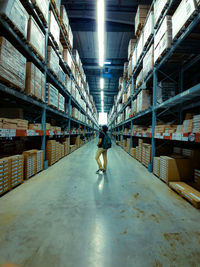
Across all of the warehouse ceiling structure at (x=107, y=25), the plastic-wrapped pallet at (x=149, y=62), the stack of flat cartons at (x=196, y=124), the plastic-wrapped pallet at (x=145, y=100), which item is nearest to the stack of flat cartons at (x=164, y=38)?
the plastic-wrapped pallet at (x=149, y=62)

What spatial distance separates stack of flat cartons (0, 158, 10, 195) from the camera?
8.37 feet

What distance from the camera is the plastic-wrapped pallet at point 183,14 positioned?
2.71 meters

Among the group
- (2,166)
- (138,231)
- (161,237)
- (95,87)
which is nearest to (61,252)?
(138,231)

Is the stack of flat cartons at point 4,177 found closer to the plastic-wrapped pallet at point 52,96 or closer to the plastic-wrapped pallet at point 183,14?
the plastic-wrapped pallet at point 52,96

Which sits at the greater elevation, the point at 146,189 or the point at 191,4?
the point at 191,4

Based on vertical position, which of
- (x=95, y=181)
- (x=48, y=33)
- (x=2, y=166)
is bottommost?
(x=95, y=181)

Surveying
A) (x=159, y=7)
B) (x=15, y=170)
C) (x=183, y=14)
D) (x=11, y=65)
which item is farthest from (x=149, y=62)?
(x=15, y=170)

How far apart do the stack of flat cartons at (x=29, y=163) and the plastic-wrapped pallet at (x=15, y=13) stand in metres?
2.97

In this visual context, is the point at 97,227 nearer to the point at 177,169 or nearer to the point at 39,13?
the point at 177,169

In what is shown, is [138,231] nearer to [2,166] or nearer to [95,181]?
[95,181]

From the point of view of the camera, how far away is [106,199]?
100 inches

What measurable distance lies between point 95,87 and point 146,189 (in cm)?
1969

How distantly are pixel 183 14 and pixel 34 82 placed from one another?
400 cm

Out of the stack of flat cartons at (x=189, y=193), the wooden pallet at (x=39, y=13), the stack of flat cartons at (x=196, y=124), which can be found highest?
the wooden pallet at (x=39, y=13)
